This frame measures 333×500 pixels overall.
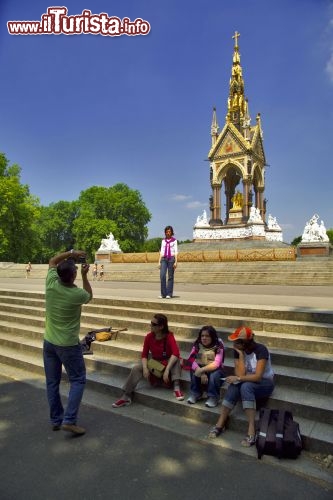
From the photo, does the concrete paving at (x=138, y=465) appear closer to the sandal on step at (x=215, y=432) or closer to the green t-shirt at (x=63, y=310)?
the sandal on step at (x=215, y=432)

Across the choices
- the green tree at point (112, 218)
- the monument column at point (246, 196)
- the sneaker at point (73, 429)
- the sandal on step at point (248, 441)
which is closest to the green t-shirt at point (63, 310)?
the sneaker at point (73, 429)

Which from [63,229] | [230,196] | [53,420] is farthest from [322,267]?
[63,229]

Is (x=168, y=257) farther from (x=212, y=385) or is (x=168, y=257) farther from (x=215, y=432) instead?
(x=215, y=432)

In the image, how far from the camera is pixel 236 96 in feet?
140

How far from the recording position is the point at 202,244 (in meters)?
37.2

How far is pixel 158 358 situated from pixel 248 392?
137 centimetres

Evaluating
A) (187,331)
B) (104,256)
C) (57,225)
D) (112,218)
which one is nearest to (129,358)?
(187,331)

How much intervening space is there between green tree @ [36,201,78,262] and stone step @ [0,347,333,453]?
2633 inches

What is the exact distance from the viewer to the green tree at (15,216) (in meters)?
34.3

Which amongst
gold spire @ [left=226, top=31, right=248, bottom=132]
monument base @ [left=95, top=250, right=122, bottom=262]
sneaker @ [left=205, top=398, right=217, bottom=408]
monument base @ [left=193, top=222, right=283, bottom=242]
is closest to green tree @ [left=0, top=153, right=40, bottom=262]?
monument base @ [left=95, top=250, right=122, bottom=262]

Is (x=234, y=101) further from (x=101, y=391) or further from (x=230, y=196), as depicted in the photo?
(x=101, y=391)

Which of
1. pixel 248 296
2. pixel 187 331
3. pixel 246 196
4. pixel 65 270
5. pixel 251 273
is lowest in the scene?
pixel 187 331

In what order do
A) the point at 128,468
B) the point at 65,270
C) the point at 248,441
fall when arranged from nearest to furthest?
1. the point at 128,468
2. the point at 248,441
3. the point at 65,270

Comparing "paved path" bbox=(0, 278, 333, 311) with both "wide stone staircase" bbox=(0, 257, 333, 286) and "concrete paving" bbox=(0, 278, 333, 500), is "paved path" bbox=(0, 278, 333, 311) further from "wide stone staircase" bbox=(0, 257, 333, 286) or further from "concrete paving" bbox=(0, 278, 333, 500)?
"wide stone staircase" bbox=(0, 257, 333, 286)
